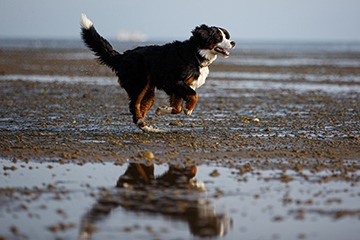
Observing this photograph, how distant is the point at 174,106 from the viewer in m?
9.65

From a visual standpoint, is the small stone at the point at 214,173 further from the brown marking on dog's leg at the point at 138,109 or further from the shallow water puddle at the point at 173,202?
the brown marking on dog's leg at the point at 138,109

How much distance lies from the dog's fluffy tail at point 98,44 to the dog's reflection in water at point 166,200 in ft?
11.2

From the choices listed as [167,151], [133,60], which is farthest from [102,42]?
[167,151]

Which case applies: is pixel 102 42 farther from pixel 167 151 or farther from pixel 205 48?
pixel 167 151

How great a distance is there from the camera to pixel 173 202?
536cm

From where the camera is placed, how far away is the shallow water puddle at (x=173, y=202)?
4586mm

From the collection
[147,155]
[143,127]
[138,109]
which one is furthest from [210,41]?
[147,155]

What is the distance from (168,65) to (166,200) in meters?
4.01

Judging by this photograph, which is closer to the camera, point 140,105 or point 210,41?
point 210,41

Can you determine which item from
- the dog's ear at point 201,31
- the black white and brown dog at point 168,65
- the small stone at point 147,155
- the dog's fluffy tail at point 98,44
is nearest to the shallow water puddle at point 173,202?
the small stone at point 147,155

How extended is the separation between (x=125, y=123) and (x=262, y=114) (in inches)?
116

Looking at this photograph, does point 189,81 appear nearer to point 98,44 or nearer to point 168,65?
point 168,65

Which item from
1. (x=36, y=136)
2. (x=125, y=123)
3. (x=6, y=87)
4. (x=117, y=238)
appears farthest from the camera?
(x=6, y=87)

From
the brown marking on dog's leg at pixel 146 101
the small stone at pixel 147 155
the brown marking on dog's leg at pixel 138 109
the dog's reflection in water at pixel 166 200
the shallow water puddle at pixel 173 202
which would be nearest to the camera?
the shallow water puddle at pixel 173 202
